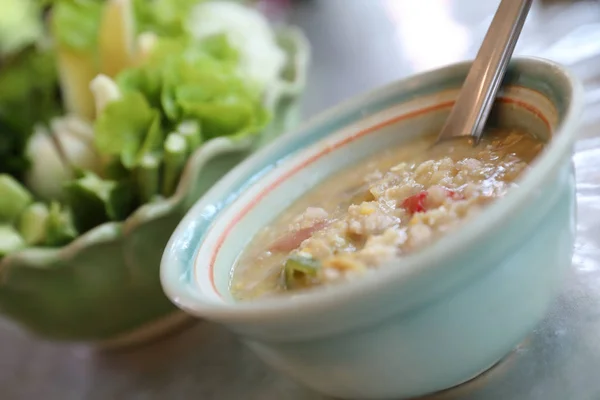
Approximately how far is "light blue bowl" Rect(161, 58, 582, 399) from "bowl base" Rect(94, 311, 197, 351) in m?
0.30

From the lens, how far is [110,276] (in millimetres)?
1015

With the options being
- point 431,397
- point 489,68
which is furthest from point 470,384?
point 489,68

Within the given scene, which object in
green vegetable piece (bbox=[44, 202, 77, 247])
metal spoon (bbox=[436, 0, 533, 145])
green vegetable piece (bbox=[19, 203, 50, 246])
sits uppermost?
metal spoon (bbox=[436, 0, 533, 145])

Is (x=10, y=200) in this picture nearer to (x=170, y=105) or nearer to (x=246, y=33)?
(x=170, y=105)

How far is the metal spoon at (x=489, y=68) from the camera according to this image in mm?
813

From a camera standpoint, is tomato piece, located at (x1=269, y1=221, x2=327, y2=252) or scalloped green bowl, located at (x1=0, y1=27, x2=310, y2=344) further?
scalloped green bowl, located at (x1=0, y1=27, x2=310, y2=344)

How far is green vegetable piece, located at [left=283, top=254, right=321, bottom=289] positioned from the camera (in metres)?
0.67

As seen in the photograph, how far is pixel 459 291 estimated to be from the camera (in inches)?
22.7

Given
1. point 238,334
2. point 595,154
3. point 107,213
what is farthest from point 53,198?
point 595,154

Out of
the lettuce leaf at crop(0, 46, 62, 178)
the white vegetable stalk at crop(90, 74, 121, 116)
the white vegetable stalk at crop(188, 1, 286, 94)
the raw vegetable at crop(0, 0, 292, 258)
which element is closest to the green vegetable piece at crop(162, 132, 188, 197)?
the raw vegetable at crop(0, 0, 292, 258)

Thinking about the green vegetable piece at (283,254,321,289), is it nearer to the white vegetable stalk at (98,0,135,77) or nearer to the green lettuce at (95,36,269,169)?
the green lettuce at (95,36,269,169)

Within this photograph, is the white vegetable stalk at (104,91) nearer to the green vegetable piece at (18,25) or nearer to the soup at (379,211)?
the green vegetable piece at (18,25)

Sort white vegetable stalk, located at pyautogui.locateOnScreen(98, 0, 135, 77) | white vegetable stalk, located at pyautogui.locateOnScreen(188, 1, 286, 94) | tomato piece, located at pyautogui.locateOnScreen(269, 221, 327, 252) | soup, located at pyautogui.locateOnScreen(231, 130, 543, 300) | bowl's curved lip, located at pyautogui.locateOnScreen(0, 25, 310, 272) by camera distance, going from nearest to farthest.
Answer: soup, located at pyautogui.locateOnScreen(231, 130, 543, 300)
tomato piece, located at pyautogui.locateOnScreen(269, 221, 327, 252)
bowl's curved lip, located at pyautogui.locateOnScreen(0, 25, 310, 272)
white vegetable stalk, located at pyautogui.locateOnScreen(98, 0, 135, 77)
white vegetable stalk, located at pyautogui.locateOnScreen(188, 1, 286, 94)

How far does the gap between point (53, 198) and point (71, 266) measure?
0.97ft
